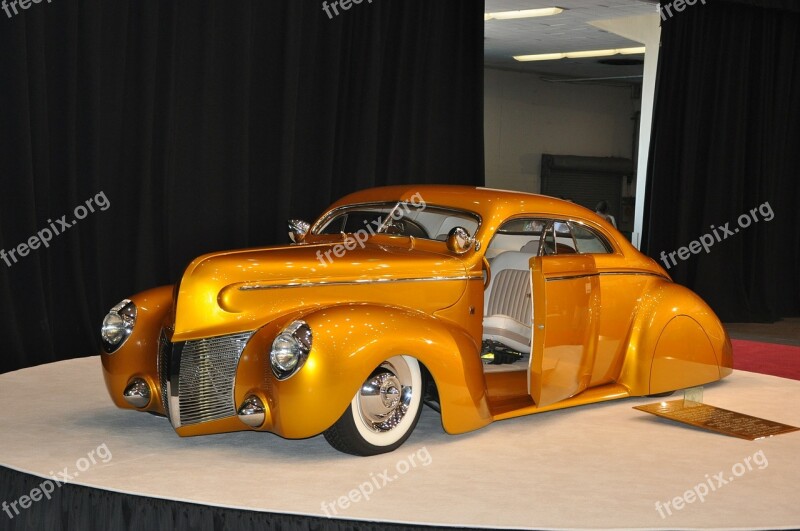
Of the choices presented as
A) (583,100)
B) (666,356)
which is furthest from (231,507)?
(583,100)

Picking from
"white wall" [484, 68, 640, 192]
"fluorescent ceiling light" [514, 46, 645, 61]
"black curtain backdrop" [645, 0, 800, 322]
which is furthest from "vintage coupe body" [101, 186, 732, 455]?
"white wall" [484, 68, 640, 192]

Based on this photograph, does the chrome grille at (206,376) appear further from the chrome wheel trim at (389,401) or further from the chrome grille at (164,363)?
the chrome wheel trim at (389,401)

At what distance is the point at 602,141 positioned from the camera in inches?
695

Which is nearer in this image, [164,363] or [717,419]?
[164,363]

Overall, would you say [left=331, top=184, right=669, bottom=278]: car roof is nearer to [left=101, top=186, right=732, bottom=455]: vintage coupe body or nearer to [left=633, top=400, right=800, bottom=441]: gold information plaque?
[left=101, top=186, right=732, bottom=455]: vintage coupe body

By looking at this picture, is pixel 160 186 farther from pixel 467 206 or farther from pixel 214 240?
pixel 467 206

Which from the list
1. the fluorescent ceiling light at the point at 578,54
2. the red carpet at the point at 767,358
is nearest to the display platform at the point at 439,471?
the red carpet at the point at 767,358

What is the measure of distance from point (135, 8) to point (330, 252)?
3.36 meters

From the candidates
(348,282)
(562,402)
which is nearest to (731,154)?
(562,402)

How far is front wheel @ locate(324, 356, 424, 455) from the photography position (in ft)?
11.8

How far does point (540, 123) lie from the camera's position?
16594mm

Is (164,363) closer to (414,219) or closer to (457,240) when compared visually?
(457,240)

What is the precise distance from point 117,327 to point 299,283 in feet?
2.84

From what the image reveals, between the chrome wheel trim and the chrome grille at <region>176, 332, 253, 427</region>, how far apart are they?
19.6 inches
